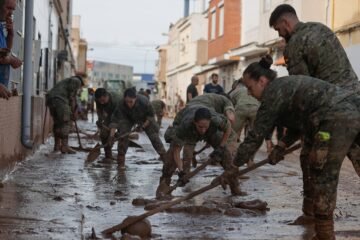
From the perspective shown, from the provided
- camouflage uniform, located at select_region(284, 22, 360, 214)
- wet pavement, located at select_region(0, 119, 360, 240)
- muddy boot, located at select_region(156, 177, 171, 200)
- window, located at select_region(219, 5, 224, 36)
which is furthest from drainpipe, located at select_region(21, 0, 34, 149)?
window, located at select_region(219, 5, 224, 36)

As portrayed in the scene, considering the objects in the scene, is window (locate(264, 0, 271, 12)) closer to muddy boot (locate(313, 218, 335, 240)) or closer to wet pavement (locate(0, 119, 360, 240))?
wet pavement (locate(0, 119, 360, 240))

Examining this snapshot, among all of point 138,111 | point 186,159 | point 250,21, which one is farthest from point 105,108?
point 250,21

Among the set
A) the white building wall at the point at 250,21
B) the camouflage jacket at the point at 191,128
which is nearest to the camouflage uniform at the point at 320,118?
the camouflage jacket at the point at 191,128

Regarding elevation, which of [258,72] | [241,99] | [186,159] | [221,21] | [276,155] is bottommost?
[186,159]

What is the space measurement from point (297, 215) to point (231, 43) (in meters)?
28.6

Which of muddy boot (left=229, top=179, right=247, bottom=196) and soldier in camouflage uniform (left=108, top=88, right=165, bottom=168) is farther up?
soldier in camouflage uniform (left=108, top=88, right=165, bottom=168)

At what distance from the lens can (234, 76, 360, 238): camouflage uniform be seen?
5473 millimetres

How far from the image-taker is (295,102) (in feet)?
18.2

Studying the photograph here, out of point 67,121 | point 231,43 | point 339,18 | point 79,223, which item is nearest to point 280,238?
point 79,223

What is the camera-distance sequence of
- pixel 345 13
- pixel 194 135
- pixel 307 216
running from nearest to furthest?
1. pixel 307 216
2. pixel 194 135
3. pixel 345 13

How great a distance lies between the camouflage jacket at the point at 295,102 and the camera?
5.52m

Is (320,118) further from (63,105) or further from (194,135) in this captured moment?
(63,105)

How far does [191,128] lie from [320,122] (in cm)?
265

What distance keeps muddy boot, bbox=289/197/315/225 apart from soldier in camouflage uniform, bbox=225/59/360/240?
3.50ft
